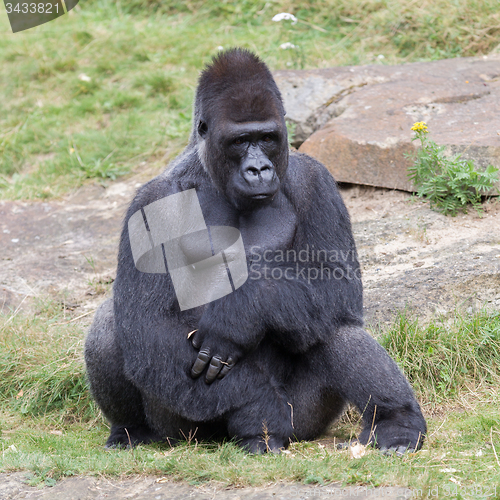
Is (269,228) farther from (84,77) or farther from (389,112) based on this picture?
(84,77)

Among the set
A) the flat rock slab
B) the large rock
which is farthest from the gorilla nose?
the large rock

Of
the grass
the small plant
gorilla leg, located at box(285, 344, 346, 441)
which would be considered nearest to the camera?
the grass

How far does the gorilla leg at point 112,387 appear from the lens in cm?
381

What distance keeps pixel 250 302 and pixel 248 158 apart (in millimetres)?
685

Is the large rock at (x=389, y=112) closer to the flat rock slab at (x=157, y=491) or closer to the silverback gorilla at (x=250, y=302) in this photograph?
the silverback gorilla at (x=250, y=302)

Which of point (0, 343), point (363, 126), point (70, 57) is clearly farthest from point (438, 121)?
point (70, 57)

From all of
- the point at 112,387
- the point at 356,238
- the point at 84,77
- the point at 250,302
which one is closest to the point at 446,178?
the point at 356,238

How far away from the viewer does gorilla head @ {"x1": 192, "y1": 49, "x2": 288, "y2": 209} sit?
11.0 feet

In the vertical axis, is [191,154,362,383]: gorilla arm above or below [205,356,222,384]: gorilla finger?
above

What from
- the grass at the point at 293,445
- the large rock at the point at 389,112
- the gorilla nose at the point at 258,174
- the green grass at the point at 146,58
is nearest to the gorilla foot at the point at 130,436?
the grass at the point at 293,445

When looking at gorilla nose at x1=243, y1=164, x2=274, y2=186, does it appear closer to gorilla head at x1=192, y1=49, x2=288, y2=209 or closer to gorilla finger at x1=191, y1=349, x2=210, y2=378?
gorilla head at x1=192, y1=49, x2=288, y2=209

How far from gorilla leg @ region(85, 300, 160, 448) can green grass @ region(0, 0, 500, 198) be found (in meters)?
3.60

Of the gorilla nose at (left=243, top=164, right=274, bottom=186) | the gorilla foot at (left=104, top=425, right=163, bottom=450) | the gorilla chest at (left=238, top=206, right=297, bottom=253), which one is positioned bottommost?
the gorilla foot at (left=104, top=425, right=163, bottom=450)

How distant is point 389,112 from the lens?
6.42 m
